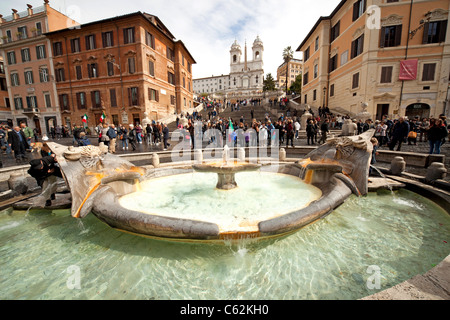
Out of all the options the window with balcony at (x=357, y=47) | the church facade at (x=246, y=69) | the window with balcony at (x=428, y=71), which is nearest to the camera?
the window with balcony at (x=428, y=71)

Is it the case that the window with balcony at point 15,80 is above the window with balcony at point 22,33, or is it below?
below

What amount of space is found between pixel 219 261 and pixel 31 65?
43520 mm

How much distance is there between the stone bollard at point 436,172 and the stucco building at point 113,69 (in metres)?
26.6

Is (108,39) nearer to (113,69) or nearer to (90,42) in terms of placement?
(90,42)

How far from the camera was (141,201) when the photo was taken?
14.1ft

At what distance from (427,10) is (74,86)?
41.6 meters

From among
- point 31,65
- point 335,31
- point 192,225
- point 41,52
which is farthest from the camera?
point 31,65

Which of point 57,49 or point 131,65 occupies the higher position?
point 57,49

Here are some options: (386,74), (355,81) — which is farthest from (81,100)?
(386,74)

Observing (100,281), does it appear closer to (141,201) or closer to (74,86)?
(141,201)

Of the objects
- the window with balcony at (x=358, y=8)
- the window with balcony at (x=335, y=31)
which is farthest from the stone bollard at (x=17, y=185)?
the window with balcony at (x=335, y=31)

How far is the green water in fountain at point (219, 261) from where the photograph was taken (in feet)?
7.70

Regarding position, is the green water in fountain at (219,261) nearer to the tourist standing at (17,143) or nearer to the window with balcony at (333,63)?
the tourist standing at (17,143)

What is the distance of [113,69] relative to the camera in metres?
25.9
